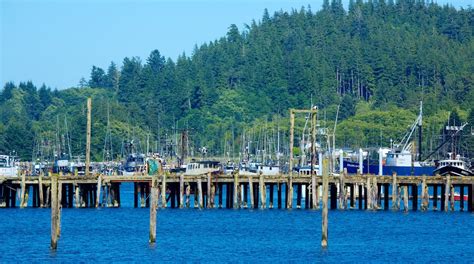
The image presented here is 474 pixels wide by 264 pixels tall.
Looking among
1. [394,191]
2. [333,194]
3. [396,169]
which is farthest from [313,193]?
[396,169]

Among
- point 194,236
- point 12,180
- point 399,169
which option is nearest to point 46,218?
point 12,180

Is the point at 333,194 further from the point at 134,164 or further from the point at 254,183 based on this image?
the point at 134,164

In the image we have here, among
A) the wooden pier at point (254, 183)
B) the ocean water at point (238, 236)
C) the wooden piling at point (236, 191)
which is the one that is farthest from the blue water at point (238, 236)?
the wooden pier at point (254, 183)

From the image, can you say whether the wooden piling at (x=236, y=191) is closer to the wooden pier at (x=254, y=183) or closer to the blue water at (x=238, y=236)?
the wooden pier at (x=254, y=183)

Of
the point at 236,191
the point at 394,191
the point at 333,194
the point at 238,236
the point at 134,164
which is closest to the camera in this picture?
the point at 238,236

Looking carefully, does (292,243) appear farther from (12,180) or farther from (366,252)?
(12,180)

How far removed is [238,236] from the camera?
302 feet

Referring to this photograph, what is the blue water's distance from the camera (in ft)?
260

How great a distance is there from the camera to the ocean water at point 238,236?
79062 mm

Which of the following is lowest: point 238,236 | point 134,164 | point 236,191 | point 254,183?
point 238,236

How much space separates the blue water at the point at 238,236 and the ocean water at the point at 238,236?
0.18 feet

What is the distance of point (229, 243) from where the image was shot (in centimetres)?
8762

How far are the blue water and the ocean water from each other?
0.06 metres

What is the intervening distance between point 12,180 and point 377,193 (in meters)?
27.9
